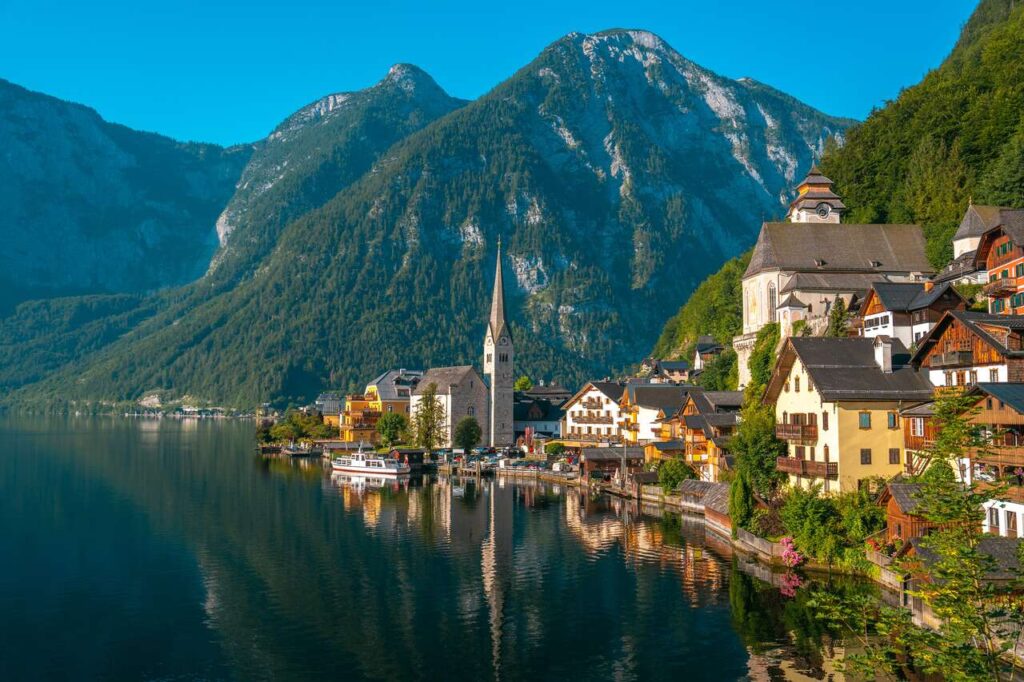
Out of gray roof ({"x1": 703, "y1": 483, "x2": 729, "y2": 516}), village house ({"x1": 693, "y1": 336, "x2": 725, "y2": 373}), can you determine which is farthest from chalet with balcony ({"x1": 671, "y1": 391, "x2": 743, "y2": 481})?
village house ({"x1": 693, "y1": 336, "x2": 725, "y2": 373})

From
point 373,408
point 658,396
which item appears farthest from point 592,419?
point 373,408

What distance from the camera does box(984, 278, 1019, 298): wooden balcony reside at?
61.8 metres

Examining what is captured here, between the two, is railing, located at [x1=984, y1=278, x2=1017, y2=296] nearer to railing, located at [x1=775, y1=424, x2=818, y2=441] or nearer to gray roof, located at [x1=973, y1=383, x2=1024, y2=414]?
railing, located at [x1=775, y1=424, x2=818, y2=441]

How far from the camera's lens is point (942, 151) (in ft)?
350

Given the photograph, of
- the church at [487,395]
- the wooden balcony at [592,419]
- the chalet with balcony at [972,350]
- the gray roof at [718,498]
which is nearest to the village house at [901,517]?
the chalet with balcony at [972,350]

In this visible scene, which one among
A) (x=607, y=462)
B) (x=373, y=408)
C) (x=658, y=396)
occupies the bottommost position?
(x=607, y=462)

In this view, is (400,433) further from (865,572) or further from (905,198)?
(865,572)

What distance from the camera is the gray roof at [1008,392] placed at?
40.8 m

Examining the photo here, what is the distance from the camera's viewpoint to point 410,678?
36.2 meters

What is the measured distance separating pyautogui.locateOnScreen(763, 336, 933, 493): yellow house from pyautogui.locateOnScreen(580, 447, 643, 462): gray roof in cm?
4339

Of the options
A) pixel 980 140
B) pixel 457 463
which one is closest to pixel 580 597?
pixel 457 463

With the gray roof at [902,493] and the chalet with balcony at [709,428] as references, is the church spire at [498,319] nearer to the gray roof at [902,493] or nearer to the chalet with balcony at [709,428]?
the chalet with balcony at [709,428]

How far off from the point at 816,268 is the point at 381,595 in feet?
199

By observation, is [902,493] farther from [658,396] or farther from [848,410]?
[658,396]
